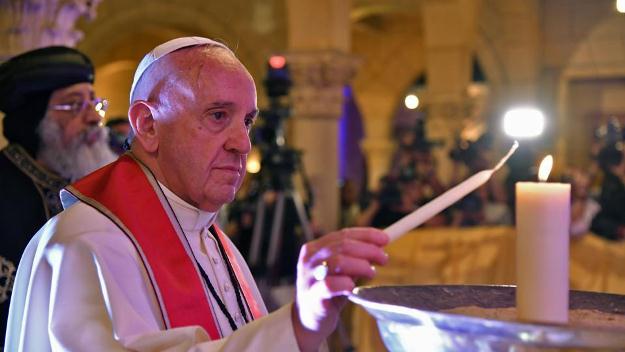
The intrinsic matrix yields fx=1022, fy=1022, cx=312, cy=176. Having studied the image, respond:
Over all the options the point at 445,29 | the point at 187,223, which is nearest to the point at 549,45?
the point at 445,29

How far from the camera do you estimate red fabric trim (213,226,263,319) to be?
194 centimetres

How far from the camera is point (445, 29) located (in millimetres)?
11945

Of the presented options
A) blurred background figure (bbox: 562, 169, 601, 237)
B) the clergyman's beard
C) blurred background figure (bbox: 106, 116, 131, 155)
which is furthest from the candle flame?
blurred background figure (bbox: 562, 169, 601, 237)

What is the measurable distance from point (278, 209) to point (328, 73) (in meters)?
2.26

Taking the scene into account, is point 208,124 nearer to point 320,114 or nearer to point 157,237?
point 157,237

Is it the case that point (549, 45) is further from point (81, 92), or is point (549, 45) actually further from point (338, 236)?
point (338, 236)

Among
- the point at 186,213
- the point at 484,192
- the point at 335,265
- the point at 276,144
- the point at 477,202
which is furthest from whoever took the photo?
the point at 484,192

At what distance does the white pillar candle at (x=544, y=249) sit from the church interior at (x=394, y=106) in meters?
0.03

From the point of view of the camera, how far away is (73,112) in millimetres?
3129

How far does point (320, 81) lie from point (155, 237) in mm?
7029

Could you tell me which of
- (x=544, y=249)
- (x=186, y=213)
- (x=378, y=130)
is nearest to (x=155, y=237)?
(x=186, y=213)

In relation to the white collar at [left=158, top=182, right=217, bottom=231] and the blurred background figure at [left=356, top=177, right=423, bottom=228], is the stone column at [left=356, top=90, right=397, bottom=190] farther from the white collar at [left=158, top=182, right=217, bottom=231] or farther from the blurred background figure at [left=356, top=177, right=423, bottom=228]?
the white collar at [left=158, top=182, right=217, bottom=231]

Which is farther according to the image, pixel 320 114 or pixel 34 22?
pixel 320 114

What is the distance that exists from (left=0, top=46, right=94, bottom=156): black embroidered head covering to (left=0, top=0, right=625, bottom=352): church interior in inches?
20.3
